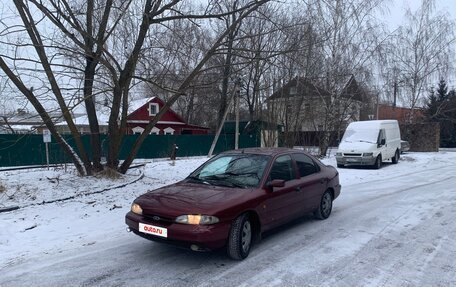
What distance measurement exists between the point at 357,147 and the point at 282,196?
13196mm

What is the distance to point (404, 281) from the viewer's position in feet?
14.8

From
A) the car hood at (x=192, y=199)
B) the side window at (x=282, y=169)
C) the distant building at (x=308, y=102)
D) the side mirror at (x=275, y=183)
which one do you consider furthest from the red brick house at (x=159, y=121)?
the side mirror at (x=275, y=183)

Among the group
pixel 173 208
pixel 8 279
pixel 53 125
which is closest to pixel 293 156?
pixel 173 208

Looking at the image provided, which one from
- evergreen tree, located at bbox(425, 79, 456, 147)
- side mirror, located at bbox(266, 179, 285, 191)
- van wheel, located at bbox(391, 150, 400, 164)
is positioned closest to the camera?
side mirror, located at bbox(266, 179, 285, 191)

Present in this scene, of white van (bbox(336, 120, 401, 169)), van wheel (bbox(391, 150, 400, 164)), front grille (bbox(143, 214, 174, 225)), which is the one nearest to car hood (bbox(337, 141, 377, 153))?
white van (bbox(336, 120, 401, 169))

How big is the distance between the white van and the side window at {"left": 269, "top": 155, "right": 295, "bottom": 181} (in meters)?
12.3

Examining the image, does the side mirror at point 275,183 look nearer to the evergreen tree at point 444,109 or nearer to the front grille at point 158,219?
the front grille at point 158,219

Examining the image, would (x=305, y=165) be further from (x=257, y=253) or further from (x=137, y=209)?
(x=137, y=209)

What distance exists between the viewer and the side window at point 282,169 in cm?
614

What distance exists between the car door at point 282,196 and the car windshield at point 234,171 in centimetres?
23

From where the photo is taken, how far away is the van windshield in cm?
1864

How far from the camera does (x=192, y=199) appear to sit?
5203mm

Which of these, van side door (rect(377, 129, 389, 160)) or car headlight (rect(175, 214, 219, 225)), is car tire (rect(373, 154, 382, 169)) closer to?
van side door (rect(377, 129, 389, 160))

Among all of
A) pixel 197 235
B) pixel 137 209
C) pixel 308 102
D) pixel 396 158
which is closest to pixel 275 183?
pixel 197 235
